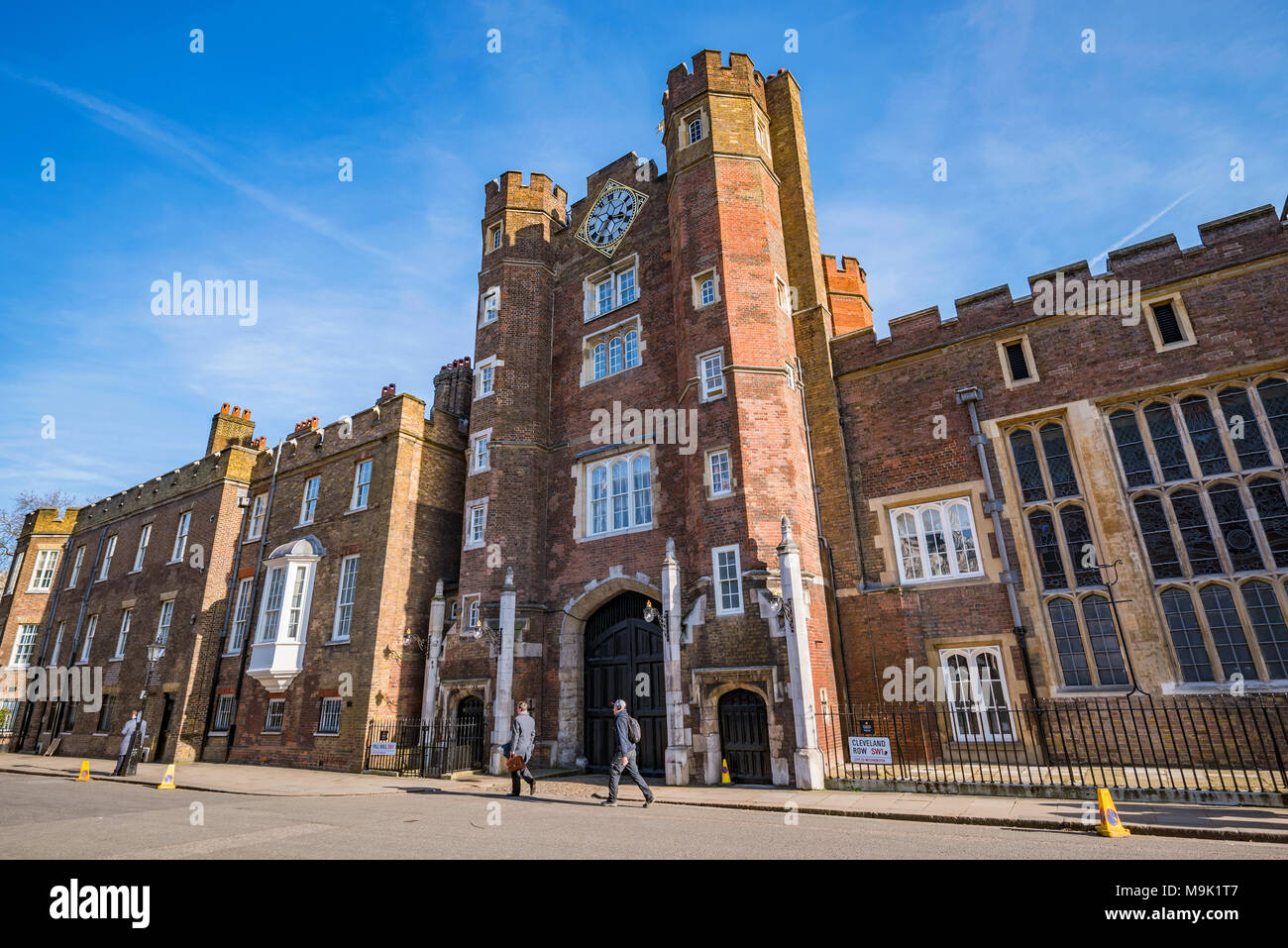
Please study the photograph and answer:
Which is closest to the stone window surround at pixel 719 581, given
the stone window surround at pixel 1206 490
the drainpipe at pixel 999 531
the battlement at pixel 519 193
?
the drainpipe at pixel 999 531

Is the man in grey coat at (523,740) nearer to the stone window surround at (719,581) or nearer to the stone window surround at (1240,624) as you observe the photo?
the stone window surround at (719,581)

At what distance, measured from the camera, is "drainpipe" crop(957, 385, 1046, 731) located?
1391 cm

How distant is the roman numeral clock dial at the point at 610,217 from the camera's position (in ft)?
74.4

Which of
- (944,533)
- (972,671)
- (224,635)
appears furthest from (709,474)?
(224,635)

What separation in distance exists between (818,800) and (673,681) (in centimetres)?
452

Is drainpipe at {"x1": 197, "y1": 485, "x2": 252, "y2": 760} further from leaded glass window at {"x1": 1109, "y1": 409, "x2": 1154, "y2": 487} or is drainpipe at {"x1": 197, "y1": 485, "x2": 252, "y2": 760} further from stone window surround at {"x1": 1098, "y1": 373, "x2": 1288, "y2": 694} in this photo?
leaded glass window at {"x1": 1109, "y1": 409, "x2": 1154, "y2": 487}

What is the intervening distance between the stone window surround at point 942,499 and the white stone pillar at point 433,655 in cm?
1312

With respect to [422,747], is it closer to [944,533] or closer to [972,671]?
[972,671]

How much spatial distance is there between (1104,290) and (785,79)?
42.0 feet

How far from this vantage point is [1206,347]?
46.0ft

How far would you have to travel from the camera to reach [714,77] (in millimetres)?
20672

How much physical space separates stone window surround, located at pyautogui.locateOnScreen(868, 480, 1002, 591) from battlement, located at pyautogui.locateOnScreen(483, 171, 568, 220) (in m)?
17.0

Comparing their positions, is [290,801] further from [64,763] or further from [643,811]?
[64,763]

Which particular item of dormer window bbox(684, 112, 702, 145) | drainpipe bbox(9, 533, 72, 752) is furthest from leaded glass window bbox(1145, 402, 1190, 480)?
drainpipe bbox(9, 533, 72, 752)
